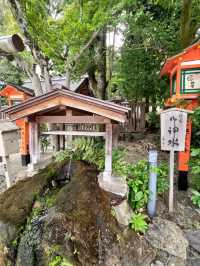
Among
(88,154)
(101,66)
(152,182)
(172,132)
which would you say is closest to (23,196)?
(88,154)

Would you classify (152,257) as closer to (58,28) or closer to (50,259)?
(50,259)

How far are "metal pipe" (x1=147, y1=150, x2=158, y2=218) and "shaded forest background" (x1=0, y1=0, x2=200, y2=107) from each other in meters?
3.33

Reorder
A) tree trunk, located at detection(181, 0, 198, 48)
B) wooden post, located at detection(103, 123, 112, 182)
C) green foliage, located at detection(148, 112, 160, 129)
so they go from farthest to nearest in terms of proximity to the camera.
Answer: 1. green foliage, located at detection(148, 112, 160, 129)
2. tree trunk, located at detection(181, 0, 198, 48)
3. wooden post, located at detection(103, 123, 112, 182)

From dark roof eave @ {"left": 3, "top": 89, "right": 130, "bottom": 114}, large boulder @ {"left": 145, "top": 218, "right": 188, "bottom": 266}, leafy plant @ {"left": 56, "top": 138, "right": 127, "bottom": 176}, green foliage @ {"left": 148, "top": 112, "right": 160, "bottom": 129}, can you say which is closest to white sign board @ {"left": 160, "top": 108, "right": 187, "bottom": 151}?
leafy plant @ {"left": 56, "top": 138, "right": 127, "bottom": 176}

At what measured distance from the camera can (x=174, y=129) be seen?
4.22 m

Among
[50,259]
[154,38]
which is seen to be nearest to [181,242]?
[50,259]

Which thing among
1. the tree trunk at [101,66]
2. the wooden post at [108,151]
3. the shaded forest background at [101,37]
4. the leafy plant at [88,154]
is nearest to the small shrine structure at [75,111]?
the wooden post at [108,151]

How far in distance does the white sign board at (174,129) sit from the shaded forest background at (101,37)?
258cm

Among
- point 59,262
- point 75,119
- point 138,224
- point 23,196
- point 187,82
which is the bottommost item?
point 59,262

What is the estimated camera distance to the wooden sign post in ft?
13.7

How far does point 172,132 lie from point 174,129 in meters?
0.08

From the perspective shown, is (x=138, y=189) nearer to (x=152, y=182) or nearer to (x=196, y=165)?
(x=152, y=182)

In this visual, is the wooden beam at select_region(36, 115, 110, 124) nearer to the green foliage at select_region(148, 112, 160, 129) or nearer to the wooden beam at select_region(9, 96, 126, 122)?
the wooden beam at select_region(9, 96, 126, 122)

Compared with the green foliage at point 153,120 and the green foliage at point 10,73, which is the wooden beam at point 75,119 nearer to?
the green foliage at point 153,120
